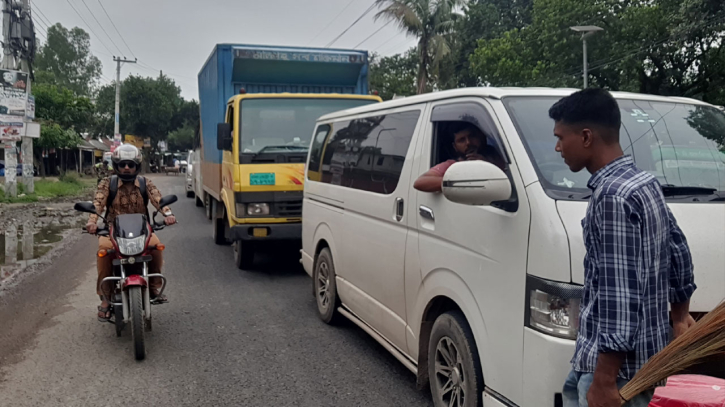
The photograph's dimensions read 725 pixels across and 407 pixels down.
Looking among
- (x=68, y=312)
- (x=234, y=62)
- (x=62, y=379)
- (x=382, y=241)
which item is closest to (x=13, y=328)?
(x=68, y=312)

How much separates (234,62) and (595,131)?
826cm

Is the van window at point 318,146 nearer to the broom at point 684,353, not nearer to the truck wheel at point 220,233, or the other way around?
the broom at point 684,353

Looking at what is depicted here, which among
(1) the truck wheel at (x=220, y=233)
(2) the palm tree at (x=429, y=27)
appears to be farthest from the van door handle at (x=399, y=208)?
(2) the palm tree at (x=429, y=27)

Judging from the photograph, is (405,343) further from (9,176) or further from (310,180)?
(9,176)

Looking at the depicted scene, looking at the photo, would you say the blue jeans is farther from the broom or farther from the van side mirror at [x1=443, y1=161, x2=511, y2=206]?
the van side mirror at [x1=443, y1=161, x2=511, y2=206]

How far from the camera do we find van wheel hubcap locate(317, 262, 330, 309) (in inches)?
238

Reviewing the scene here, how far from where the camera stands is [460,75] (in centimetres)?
3894

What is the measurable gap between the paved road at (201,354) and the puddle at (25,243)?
159cm

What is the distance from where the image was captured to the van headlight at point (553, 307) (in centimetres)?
268

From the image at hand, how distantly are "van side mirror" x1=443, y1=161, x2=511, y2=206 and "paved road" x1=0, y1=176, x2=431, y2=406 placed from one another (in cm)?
185

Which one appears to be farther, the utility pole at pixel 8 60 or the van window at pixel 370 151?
the utility pole at pixel 8 60

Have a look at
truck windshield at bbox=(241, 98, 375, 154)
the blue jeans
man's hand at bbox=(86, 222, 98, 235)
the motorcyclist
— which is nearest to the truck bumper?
truck windshield at bbox=(241, 98, 375, 154)

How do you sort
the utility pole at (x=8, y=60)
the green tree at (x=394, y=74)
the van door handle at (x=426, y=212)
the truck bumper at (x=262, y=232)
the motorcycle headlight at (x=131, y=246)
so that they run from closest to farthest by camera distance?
the van door handle at (x=426, y=212)
the motorcycle headlight at (x=131, y=246)
the truck bumper at (x=262, y=232)
the utility pole at (x=8, y=60)
the green tree at (x=394, y=74)

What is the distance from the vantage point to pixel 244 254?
28.9 feet
